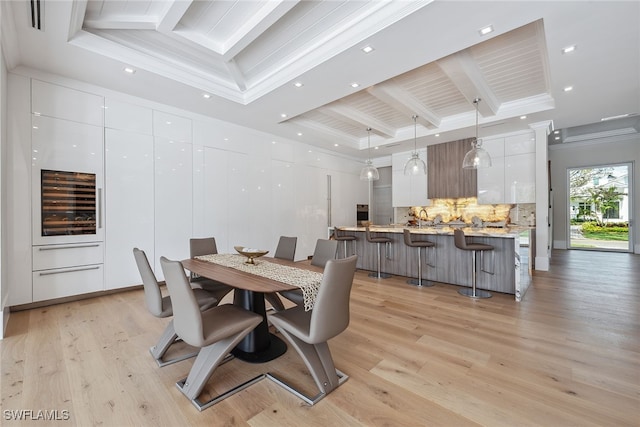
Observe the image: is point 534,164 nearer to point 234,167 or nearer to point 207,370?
point 234,167

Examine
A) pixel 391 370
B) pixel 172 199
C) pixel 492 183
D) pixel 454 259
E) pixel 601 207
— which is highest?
pixel 492 183

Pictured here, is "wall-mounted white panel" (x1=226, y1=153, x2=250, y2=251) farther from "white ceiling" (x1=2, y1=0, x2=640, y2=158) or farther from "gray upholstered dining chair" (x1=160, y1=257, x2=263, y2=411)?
"gray upholstered dining chair" (x1=160, y1=257, x2=263, y2=411)

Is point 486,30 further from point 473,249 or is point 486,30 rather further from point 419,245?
point 419,245

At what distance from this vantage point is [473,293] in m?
3.89

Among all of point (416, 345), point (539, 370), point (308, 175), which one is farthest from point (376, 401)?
point (308, 175)

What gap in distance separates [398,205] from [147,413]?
697 cm

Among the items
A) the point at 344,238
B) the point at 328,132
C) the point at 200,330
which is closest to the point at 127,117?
the point at 328,132

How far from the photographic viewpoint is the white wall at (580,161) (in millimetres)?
7242

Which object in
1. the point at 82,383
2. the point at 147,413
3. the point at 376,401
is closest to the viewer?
the point at 147,413

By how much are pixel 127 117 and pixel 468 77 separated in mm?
4799

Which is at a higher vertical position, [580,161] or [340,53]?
[340,53]

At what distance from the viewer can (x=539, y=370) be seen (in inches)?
81.3

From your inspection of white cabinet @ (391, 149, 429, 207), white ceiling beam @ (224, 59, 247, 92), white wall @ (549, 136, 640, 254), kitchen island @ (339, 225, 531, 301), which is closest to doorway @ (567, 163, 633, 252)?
white wall @ (549, 136, 640, 254)

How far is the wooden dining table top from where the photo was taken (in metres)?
1.86
